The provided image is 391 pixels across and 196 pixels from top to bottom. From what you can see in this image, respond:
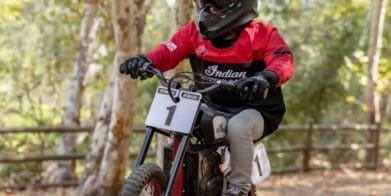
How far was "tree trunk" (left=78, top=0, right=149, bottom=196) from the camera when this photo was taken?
6.18 meters

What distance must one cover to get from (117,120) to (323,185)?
200 inches

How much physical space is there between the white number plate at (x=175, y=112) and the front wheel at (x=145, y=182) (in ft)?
0.85

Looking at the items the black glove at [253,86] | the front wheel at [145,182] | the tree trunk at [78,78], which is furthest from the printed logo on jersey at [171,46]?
the tree trunk at [78,78]

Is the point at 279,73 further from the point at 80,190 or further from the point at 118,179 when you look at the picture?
the point at 80,190

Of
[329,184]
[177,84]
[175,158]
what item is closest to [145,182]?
[175,158]

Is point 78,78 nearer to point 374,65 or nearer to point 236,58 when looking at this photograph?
point 374,65

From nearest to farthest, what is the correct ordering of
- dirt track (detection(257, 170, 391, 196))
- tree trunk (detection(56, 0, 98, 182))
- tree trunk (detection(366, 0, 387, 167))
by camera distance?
dirt track (detection(257, 170, 391, 196)), tree trunk (detection(56, 0, 98, 182)), tree trunk (detection(366, 0, 387, 167))

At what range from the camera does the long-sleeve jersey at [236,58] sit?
12.6ft

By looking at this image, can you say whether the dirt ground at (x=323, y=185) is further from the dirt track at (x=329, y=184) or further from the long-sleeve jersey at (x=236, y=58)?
the long-sleeve jersey at (x=236, y=58)

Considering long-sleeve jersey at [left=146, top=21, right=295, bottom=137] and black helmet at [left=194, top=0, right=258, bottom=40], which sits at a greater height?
black helmet at [left=194, top=0, right=258, bottom=40]

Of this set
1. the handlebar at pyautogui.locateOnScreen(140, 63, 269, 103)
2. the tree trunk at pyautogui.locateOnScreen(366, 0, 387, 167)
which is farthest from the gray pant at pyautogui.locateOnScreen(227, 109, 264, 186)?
the tree trunk at pyautogui.locateOnScreen(366, 0, 387, 167)

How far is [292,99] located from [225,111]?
10.7m

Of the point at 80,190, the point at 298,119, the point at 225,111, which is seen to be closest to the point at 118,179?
the point at 80,190

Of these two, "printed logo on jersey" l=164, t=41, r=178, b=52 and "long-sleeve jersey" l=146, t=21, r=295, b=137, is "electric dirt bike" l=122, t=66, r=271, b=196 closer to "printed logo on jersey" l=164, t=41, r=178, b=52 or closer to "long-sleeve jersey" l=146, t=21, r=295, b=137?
"long-sleeve jersey" l=146, t=21, r=295, b=137
